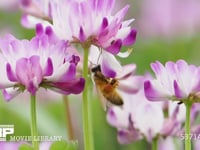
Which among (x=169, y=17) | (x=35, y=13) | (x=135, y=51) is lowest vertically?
(x=35, y=13)

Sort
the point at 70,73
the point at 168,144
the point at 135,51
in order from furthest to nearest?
the point at 135,51 < the point at 168,144 < the point at 70,73

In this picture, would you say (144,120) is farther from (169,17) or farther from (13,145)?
(169,17)

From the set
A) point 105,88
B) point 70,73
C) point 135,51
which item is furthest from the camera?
point 135,51

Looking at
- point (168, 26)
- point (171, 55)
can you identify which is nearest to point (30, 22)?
point (171, 55)

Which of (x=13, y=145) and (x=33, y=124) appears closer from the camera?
(x=33, y=124)

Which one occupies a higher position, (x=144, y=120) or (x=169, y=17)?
(x=169, y=17)

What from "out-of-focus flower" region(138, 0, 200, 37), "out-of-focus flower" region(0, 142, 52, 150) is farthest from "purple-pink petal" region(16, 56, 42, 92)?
"out-of-focus flower" region(138, 0, 200, 37)

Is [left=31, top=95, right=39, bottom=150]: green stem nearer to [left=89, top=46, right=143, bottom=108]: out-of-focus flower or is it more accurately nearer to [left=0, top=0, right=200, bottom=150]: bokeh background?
[left=89, top=46, right=143, bottom=108]: out-of-focus flower

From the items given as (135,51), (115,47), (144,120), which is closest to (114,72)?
(115,47)
